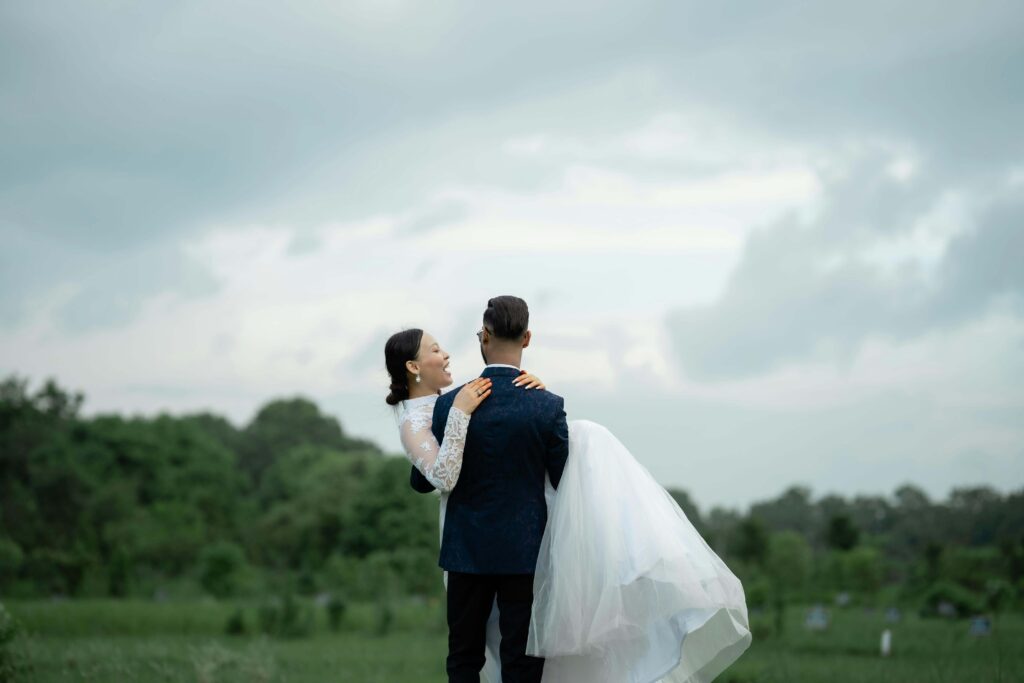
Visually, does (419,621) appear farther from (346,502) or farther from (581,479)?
(346,502)

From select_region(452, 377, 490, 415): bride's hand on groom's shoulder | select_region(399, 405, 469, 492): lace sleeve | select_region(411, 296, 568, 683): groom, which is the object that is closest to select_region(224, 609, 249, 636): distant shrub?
select_region(411, 296, 568, 683): groom

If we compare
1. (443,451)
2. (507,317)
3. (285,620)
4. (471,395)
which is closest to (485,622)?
(443,451)

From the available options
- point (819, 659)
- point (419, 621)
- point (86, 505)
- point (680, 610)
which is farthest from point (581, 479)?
point (86, 505)

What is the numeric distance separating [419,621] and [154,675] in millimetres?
8260

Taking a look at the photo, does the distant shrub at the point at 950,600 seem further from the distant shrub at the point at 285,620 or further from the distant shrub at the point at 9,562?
the distant shrub at the point at 9,562

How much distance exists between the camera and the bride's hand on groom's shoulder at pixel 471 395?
431cm

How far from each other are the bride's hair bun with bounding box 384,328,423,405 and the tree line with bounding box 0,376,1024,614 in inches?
139

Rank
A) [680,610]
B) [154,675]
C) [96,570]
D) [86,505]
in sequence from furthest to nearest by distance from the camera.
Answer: [86,505], [96,570], [154,675], [680,610]

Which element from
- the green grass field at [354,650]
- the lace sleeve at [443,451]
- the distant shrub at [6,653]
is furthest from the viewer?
the green grass field at [354,650]

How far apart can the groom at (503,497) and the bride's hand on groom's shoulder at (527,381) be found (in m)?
0.02

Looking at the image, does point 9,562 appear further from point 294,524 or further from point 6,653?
point 294,524

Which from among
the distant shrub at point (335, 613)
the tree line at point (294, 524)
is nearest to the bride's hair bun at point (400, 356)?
the tree line at point (294, 524)

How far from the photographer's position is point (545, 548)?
4.46 m

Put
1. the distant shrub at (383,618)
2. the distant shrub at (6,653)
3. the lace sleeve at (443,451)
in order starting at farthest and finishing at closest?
the distant shrub at (383,618), the distant shrub at (6,653), the lace sleeve at (443,451)
